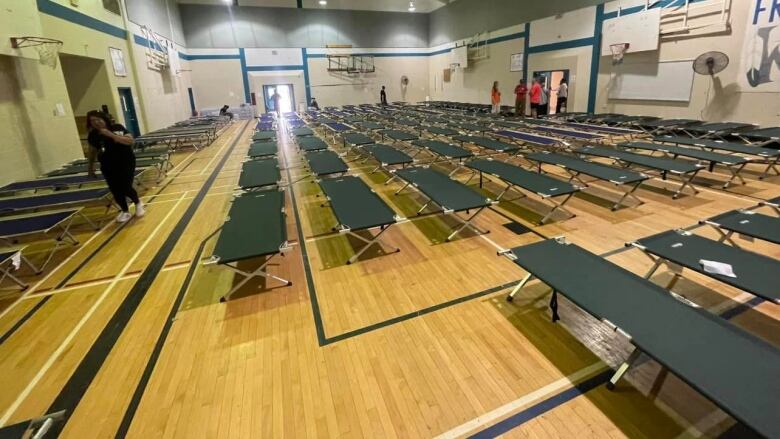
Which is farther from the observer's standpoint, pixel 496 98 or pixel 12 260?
pixel 496 98

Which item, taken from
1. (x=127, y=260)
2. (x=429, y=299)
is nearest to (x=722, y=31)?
(x=429, y=299)

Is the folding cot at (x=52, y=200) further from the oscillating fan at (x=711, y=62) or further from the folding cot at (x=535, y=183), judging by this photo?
the oscillating fan at (x=711, y=62)

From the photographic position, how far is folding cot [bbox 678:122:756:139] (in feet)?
26.0

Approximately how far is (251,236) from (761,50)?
11395 millimetres

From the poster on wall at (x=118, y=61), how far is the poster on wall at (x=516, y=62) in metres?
14.9

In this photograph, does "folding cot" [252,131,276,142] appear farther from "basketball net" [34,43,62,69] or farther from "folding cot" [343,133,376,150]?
"basketball net" [34,43,62,69]

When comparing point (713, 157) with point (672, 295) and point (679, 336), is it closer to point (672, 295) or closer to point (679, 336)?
point (672, 295)

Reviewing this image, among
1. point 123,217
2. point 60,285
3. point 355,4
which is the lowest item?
point 60,285

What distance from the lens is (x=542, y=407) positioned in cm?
205

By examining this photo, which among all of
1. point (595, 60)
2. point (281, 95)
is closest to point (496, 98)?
point (595, 60)

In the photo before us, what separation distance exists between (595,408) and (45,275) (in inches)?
201

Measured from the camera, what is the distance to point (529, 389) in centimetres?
218

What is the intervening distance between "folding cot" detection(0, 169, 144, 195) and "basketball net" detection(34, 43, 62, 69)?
2.61 meters

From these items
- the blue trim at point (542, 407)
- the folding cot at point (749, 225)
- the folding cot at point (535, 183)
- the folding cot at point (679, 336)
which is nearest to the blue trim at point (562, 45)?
the folding cot at point (535, 183)
